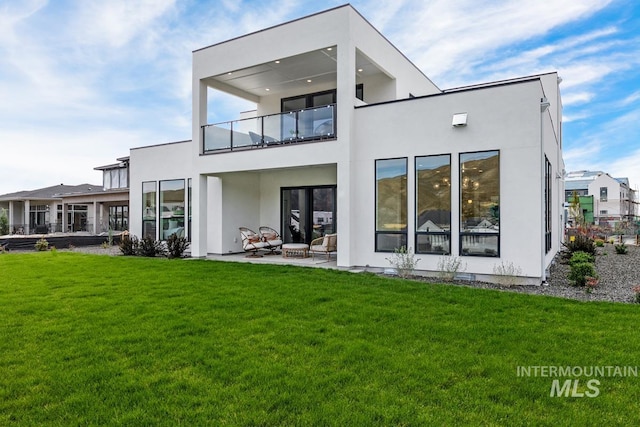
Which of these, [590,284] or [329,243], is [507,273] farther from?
[329,243]

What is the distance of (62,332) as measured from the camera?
4.95m

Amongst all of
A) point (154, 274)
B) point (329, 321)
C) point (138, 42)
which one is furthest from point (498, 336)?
point (138, 42)

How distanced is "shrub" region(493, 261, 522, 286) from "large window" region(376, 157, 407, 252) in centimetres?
224

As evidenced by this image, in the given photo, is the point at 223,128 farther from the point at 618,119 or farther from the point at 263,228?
the point at 618,119

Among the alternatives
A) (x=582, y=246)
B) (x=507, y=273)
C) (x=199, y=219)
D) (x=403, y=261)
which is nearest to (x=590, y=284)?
(x=507, y=273)

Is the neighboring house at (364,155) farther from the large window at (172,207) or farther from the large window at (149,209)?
the large window at (149,209)

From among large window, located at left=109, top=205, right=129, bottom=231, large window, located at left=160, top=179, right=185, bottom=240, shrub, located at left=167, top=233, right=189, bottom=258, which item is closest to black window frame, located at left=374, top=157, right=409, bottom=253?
shrub, located at left=167, top=233, right=189, bottom=258

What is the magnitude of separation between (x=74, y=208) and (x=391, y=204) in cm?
3181

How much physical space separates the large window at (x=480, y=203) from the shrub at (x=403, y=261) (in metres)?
1.17

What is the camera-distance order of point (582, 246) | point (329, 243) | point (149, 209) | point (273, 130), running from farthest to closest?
1. point (149, 209)
2. point (582, 246)
3. point (273, 130)
4. point (329, 243)

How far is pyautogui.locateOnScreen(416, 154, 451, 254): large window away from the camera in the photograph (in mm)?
9422

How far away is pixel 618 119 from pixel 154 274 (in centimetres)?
3290

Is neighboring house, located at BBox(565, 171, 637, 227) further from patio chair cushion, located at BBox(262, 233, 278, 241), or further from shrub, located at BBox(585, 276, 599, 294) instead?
patio chair cushion, located at BBox(262, 233, 278, 241)

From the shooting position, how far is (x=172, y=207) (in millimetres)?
15469
